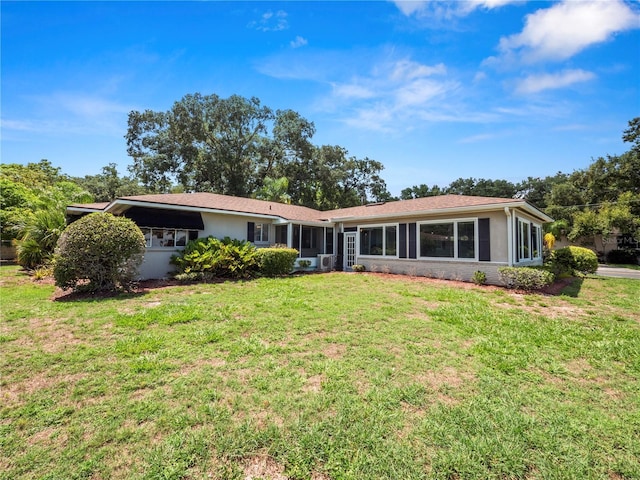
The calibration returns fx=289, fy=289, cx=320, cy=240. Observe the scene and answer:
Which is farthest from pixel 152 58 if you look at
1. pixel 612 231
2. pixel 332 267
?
pixel 612 231

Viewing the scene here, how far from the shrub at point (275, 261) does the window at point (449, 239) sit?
604cm

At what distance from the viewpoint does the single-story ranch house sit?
11031 mm

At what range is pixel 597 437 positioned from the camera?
8.44 ft

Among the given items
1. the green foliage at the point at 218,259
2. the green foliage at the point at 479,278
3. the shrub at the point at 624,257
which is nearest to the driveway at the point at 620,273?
the shrub at the point at 624,257

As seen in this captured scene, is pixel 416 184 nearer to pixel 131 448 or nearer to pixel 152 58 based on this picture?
pixel 152 58

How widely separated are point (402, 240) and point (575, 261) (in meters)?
8.37

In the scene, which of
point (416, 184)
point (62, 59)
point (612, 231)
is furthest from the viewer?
point (416, 184)

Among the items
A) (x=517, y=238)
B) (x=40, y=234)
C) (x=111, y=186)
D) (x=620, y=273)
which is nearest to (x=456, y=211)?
(x=517, y=238)

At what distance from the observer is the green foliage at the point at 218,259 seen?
11.0 metres

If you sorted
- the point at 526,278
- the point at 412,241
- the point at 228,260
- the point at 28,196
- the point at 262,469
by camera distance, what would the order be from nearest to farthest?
the point at 262,469 < the point at 526,278 < the point at 228,260 < the point at 412,241 < the point at 28,196

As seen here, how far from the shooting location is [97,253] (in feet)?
26.7

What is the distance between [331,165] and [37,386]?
29.2 m

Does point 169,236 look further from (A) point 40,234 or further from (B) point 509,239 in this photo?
(B) point 509,239

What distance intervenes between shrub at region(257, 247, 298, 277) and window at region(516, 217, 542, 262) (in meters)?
9.44
